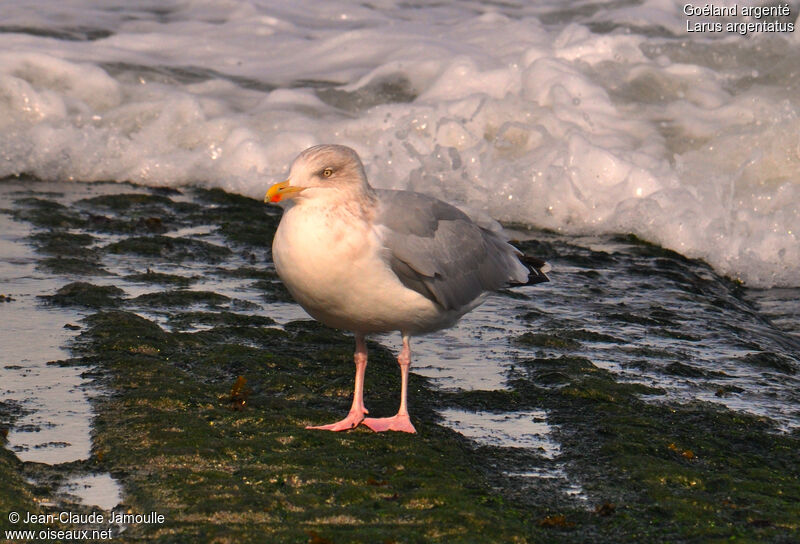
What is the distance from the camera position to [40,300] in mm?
6652

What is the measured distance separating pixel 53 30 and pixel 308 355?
10321 millimetres

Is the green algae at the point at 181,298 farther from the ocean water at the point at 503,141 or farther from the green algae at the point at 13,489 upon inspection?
the green algae at the point at 13,489

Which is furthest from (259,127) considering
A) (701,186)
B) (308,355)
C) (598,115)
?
(308,355)

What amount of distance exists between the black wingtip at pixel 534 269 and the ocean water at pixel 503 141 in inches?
17.0

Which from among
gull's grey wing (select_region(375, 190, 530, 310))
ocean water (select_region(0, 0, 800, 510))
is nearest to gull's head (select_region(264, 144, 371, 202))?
gull's grey wing (select_region(375, 190, 530, 310))

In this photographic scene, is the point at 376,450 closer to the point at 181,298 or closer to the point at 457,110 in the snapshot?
the point at 181,298

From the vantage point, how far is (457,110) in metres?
12.2

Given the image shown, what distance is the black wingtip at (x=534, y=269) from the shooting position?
6355mm

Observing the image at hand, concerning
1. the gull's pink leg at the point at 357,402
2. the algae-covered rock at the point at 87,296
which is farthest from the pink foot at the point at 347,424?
the algae-covered rock at the point at 87,296

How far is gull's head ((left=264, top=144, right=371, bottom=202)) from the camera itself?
5000mm

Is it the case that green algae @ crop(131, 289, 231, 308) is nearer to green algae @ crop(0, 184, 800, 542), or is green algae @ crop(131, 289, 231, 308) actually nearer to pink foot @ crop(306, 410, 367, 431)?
green algae @ crop(0, 184, 800, 542)

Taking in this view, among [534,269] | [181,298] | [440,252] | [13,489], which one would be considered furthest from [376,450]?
[181,298]

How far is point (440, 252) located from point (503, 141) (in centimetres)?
642

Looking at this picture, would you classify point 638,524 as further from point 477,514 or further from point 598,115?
point 598,115
